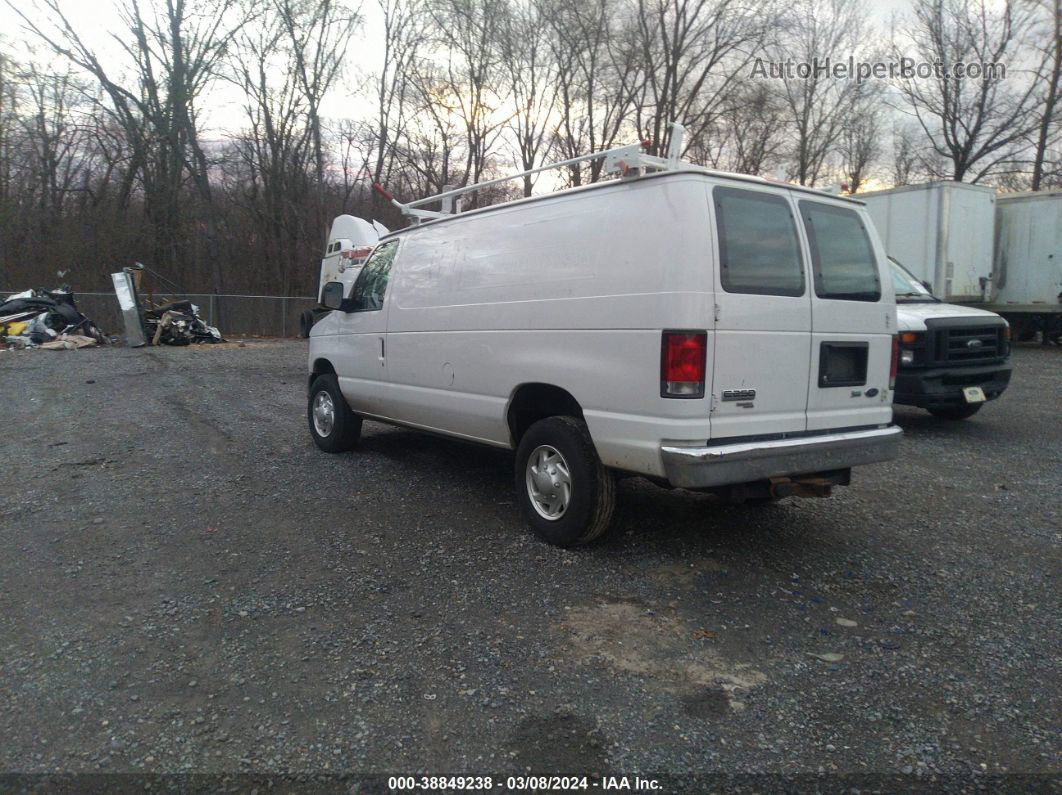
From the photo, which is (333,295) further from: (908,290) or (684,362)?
(908,290)

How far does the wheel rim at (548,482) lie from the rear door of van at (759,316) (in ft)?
Result: 3.50

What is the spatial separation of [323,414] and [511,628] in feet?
15.0

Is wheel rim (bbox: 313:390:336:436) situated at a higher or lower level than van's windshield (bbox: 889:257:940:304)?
lower

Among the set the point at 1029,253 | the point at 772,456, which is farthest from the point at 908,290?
the point at 1029,253

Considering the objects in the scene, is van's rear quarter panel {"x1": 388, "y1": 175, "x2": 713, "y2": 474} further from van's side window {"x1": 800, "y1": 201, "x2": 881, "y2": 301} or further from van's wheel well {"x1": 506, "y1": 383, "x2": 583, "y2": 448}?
van's side window {"x1": 800, "y1": 201, "x2": 881, "y2": 301}

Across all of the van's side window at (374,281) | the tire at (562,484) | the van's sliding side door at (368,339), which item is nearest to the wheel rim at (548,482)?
the tire at (562,484)

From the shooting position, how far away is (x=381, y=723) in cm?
293

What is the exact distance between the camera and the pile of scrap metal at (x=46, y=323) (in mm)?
18719

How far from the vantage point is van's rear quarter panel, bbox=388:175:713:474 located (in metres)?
4.02

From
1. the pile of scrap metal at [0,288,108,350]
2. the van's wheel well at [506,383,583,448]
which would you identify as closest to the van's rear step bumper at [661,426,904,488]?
the van's wheel well at [506,383,583,448]

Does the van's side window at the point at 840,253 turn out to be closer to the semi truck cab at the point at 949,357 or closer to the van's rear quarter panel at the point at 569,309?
the van's rear quarter panel at the point at 569,309

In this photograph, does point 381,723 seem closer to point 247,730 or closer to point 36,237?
point 247,730

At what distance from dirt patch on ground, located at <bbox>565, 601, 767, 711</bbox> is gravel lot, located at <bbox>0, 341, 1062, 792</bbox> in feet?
0.05

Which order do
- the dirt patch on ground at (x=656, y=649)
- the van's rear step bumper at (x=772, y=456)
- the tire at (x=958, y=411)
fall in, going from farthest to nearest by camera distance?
the tire at (x=958, y=411) → the van's rear step bumper at (x=772, y=456) → the dirt patch on ground at (x=656, y=649)
